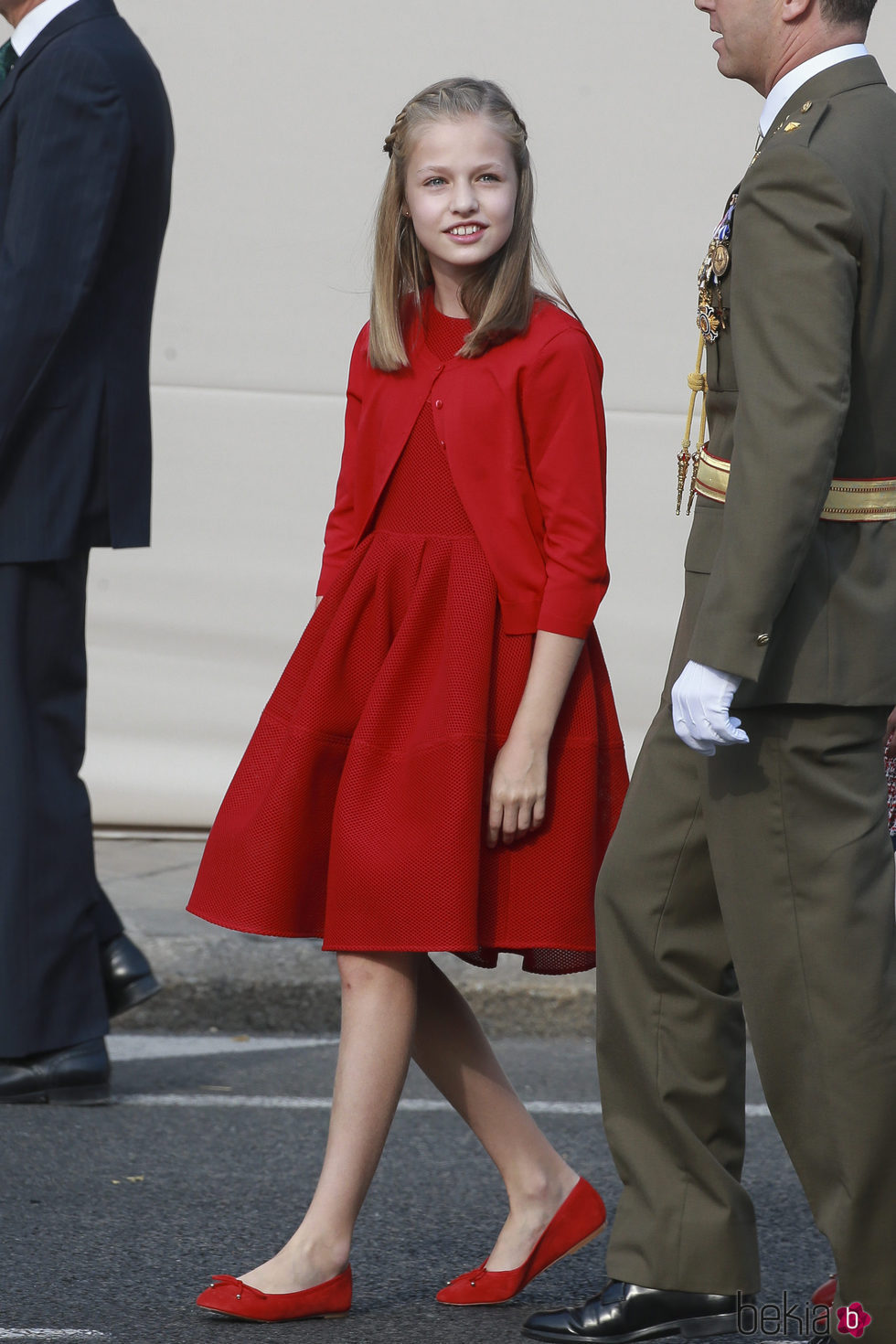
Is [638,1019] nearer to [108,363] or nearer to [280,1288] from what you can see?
[280,1288]

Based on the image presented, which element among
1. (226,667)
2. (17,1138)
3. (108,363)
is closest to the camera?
(17,1138)

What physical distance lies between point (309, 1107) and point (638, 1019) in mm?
1552

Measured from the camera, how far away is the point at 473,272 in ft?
10.00

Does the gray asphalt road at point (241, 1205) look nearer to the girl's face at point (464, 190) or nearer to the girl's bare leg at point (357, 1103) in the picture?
the girl's bare leg at point (357, 1103)

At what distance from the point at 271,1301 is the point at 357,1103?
290 mm

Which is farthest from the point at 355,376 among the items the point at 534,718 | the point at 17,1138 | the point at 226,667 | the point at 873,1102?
the point at 226,667

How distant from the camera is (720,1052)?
2.78 meters

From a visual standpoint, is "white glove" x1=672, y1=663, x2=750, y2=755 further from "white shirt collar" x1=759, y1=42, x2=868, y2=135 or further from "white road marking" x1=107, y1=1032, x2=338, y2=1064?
"white road marking" x1=107, y1=1032, x2=338, y2=1064

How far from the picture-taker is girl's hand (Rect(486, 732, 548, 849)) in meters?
2.92

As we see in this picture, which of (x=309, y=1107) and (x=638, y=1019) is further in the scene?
(x=309, y=1107)

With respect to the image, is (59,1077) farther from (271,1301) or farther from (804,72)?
(804,72)

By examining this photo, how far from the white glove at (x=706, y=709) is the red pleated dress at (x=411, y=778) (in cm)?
48

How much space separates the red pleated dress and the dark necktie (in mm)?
1504

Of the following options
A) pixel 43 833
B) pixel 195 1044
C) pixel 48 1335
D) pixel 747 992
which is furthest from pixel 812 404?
pixel 195 1044
